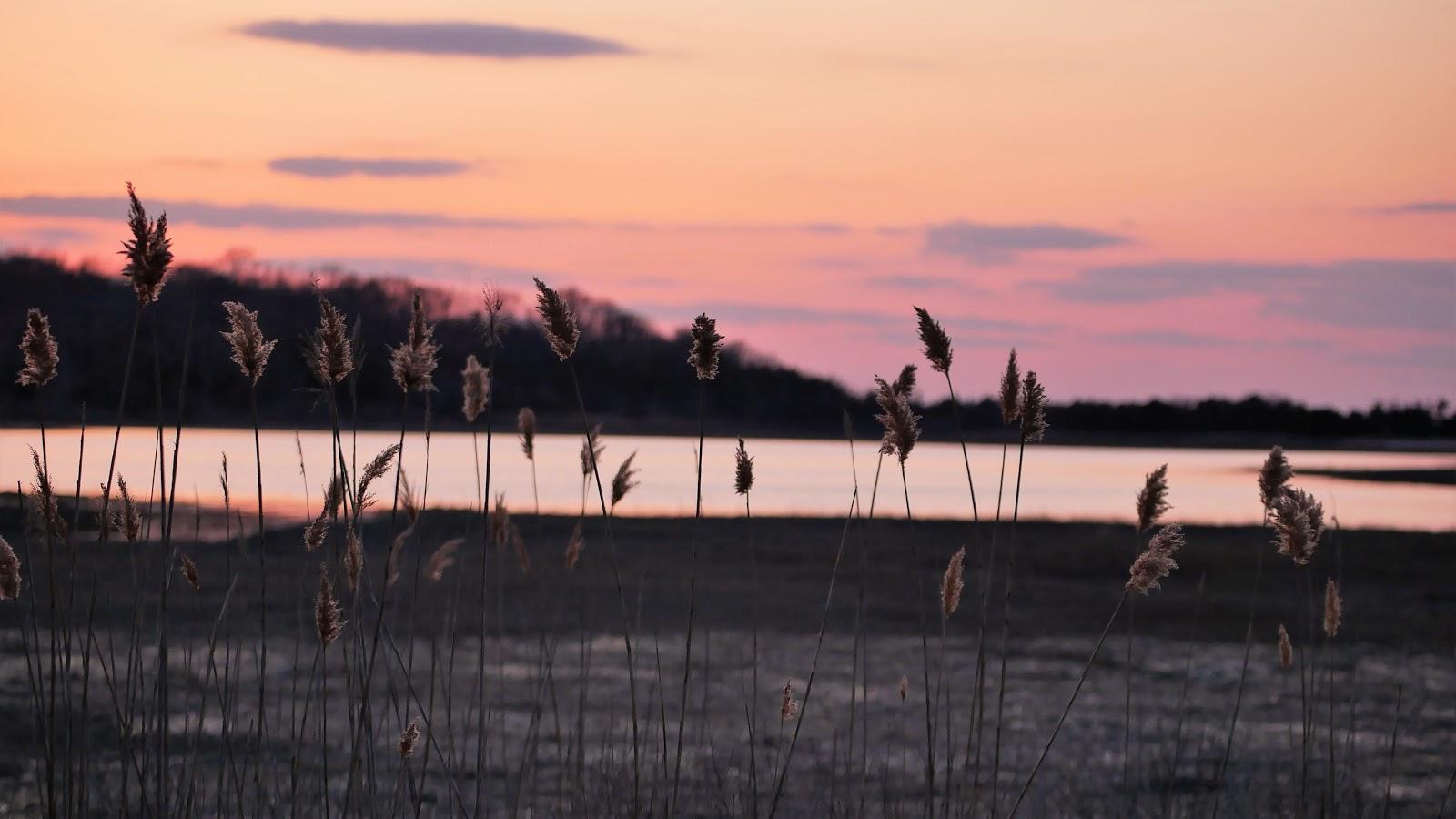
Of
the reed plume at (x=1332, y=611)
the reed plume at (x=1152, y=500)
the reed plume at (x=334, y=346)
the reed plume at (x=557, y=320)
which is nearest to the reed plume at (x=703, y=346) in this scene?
the reed plume at (x=557, y=320)

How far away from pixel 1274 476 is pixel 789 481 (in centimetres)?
3400

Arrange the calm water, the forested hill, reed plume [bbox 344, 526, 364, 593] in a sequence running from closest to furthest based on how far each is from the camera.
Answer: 1. reed plume [bbox 344, 526, 364, 593]
2. the calm water
3. the forested hill

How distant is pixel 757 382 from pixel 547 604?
67.5 meters

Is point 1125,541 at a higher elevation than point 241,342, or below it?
below

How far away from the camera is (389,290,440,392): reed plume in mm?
2705

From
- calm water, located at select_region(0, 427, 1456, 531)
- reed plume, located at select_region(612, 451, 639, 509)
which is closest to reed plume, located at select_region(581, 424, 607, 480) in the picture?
reed plume, located at select_region(612, 451, 639, 509)

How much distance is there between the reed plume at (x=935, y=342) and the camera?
121 inches

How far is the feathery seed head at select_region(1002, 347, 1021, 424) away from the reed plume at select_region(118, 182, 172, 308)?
180 centimetres

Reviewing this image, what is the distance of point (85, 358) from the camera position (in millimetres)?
68375

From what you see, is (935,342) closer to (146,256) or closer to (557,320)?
(557,320)

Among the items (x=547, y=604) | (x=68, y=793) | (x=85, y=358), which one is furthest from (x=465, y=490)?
(x=85, y=358)

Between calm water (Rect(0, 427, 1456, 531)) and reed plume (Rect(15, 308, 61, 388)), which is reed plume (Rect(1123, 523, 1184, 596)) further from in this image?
calm water (Rect(0, 427, 1456, 531))

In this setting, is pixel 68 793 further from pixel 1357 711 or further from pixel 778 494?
pixel 778 494

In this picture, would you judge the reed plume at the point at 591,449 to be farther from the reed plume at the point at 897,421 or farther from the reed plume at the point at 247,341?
the reed plume at the point at 247,341
